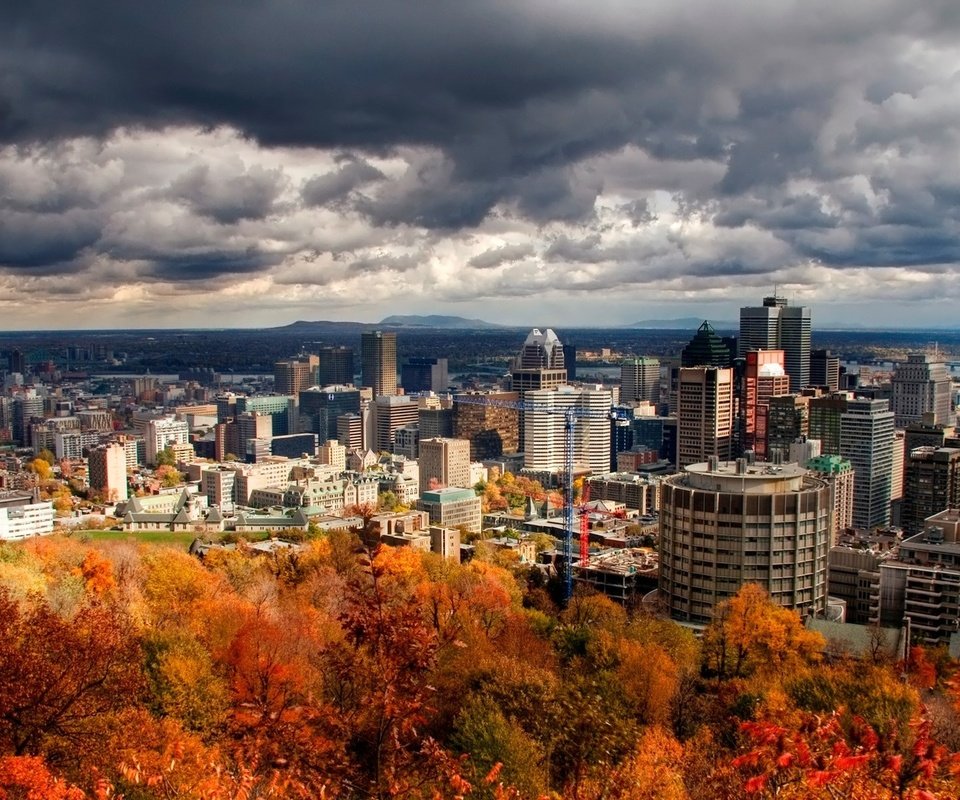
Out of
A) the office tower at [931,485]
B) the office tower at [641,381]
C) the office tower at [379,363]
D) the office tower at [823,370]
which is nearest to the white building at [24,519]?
the office tower at [931,485]

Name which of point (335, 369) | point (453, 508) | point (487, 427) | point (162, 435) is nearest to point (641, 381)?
point (487, 427)

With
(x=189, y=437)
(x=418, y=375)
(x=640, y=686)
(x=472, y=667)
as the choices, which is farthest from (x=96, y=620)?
(x=418, y=375)

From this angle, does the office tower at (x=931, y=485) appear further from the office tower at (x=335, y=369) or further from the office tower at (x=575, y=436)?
the office tower at (x=335, y=369)

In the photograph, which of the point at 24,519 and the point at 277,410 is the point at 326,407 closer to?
the point at 277,410

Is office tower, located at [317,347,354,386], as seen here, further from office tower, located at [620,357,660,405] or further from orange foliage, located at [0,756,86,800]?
orange foliage, located at [0,756,86,800]

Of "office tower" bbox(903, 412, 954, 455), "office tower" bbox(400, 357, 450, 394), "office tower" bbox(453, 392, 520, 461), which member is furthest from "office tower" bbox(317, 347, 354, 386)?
"office tower" bbox(903, 412, 954, 455)

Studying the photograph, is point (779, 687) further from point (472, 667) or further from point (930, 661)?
point (930, 661)
